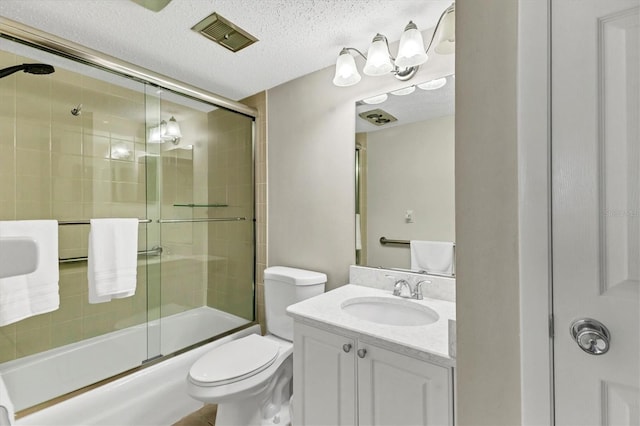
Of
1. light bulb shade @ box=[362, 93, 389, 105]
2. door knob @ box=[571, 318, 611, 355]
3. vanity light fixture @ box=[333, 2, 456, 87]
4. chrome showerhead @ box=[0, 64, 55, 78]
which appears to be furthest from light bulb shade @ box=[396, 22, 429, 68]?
chrome showerhead @ box=[0, 64, 55, 78]

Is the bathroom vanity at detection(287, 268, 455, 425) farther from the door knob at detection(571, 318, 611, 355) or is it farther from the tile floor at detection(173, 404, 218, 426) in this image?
the tile floor at detection(173, 404, 218, 426)

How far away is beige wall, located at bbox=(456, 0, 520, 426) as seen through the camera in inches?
26.2

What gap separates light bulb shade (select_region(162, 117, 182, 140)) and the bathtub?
1.26m

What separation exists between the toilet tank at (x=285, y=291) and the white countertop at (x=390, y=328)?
0.92ft

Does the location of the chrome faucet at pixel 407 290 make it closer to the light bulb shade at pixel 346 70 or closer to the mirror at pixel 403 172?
the mirror at pixel 403 172

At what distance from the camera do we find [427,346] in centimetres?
96

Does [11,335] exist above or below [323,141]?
below

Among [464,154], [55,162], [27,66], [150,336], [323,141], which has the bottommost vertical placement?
[150,336]

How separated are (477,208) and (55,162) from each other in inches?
90.8

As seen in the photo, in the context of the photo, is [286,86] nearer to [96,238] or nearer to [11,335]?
[96,238]

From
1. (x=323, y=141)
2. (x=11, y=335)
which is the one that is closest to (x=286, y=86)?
(x=323, y=141)

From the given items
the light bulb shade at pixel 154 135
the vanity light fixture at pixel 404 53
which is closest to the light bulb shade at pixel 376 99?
the vanity light fixture at pixel 404 53

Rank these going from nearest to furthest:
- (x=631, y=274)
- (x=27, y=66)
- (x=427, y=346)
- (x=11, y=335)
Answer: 1. (x=631, y=274)
2. (x=427, y=346)
3. (x=27, y=66)
4. (x=11, y=335)

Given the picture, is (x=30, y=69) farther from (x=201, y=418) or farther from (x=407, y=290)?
(x=407, y=290)
